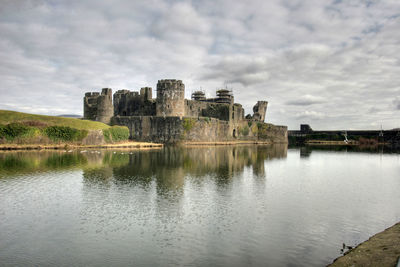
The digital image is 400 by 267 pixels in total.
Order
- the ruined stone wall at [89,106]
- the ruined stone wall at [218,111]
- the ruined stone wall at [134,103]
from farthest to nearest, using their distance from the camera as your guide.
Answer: the ruined stone wall at [218,111], the ruined stone wall at [134,103], the ruined stone wall at [89,106]

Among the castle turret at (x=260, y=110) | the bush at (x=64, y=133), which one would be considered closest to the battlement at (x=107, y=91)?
the bush at (x=64, y=133)

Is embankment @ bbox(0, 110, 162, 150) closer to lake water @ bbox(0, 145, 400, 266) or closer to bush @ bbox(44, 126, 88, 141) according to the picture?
bush @ bbox(44, 126, 88, 141)

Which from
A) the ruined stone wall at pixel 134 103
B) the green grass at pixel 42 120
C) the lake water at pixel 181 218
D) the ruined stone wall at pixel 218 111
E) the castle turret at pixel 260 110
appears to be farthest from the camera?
the castle turret at pixel 260 110

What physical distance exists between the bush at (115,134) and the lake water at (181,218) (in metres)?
18.8

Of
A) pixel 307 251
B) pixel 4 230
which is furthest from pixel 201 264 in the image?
pixel 4 230

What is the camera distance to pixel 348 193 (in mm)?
13008

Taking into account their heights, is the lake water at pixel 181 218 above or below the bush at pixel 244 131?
below

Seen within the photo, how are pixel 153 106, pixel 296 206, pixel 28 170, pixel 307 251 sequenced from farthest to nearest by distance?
pixel 153 106 → pixel 28 170 → pixel 296 206 → pixel 307 251

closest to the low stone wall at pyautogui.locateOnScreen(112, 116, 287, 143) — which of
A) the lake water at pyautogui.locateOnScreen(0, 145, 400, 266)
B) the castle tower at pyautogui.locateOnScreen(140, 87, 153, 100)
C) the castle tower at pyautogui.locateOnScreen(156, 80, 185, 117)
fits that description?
the castle tower at pyautogui.locateOnScreen(156, 80, 185, 117)

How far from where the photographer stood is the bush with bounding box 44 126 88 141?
100 feet

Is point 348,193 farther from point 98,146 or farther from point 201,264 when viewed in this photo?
point 98,146

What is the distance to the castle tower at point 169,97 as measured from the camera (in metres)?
45.4

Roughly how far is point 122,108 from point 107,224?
1852 inches

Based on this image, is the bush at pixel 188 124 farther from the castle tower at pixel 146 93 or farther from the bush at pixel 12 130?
the bush at pixel 12 130
